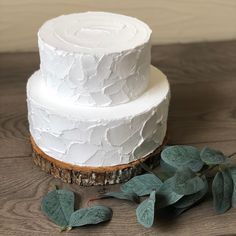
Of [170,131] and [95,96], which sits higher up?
[95,96]

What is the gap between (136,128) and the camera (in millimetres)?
835

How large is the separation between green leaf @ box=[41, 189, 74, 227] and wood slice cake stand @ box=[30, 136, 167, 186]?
39 mm

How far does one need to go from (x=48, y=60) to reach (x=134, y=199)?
263 millimetres

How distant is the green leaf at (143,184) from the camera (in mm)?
820

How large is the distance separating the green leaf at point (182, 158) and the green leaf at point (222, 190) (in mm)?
40

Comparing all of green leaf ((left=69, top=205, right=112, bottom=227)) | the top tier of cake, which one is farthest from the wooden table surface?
the top tier of cake

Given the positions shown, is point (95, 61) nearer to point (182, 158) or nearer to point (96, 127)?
point (96, 127)

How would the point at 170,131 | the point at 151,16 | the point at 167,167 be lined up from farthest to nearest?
the point at 151,16
the point at 170,131
the point at 167,167

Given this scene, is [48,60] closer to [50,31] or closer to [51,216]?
[50,31]

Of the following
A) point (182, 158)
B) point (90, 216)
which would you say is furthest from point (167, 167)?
point (90, 216)

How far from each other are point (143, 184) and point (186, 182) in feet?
0.30

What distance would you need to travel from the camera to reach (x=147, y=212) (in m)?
0.76

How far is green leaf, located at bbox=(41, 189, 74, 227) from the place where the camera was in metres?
0.78

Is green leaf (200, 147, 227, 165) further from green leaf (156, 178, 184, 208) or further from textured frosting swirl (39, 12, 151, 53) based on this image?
textured frosting swirl (39, 12, 151, 53)
